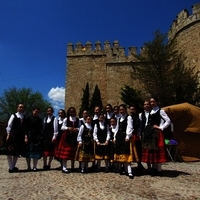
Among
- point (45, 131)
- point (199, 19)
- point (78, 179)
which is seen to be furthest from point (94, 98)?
point (78, 179)

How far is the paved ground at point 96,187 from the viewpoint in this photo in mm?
4173

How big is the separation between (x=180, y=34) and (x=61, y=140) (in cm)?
1480

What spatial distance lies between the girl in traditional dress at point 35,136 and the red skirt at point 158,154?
2.74m

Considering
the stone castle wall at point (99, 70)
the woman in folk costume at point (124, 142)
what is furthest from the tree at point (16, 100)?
the woman in folk costume at point (124, 142)

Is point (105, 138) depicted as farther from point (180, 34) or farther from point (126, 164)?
point (180, 34)

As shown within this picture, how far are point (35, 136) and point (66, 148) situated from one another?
929 millimetres

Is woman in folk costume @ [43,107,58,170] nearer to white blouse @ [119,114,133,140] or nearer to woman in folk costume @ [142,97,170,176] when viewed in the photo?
white blouse @ [119,114,133,140]

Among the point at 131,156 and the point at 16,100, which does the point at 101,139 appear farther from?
the point at 16,100

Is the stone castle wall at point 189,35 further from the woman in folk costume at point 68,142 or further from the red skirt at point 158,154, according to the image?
the woman in folk costume at point 68,142

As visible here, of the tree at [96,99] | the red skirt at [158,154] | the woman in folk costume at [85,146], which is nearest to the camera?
the red skirt at [158,154]

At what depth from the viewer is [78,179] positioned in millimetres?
5508

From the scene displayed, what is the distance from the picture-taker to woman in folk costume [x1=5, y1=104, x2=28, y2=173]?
6508 millimetres

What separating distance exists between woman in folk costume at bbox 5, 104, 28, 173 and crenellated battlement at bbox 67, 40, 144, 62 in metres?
18.2

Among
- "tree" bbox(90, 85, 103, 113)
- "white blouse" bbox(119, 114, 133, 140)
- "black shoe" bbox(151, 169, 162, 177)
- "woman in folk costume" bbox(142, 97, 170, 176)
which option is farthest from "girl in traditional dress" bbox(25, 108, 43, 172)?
"tree" bbox(90, 85, 103, 113)
